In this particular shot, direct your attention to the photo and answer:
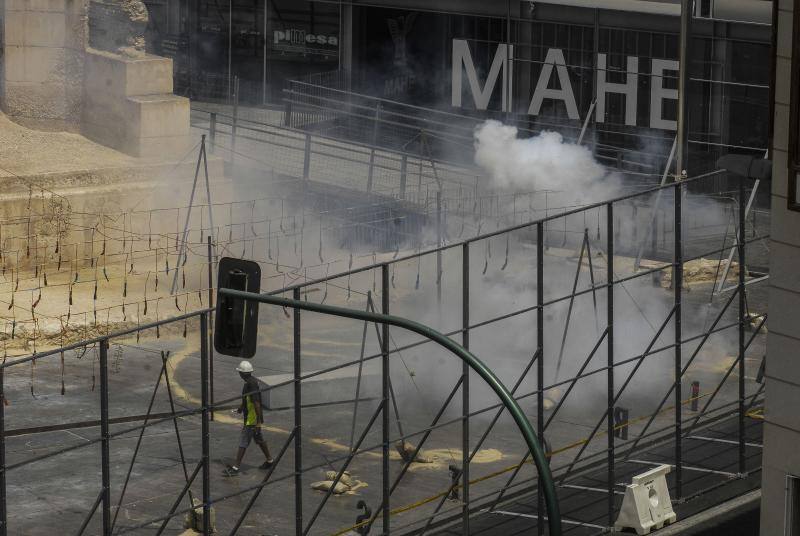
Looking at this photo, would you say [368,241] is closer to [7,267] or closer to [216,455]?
[7,267]

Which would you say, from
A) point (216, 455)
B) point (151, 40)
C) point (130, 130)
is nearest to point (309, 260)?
point (130, 130)

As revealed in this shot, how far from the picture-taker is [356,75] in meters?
43.8

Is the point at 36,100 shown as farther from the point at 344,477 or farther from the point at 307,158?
the point at 344,477

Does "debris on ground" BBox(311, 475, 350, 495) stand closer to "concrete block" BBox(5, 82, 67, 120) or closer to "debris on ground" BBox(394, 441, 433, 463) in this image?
"debris on ground" BBox(394, 441, 433, 463)

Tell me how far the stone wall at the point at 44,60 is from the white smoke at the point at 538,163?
8.78m

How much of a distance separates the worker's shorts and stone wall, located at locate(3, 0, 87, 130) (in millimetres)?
Answer: 14091

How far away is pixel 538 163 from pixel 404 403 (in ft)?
40.1

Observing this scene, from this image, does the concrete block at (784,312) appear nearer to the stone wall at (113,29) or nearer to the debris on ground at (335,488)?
the debris on ground at (335,488)

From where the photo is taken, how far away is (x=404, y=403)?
24.7 metres

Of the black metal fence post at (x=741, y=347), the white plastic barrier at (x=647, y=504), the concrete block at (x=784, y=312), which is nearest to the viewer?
the concrete block at (x=784, y=312)

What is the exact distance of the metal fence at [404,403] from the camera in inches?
789

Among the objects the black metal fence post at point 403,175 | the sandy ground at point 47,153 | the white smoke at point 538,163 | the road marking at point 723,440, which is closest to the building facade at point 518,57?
the white smoke at point 538,163

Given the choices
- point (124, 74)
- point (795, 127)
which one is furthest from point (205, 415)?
point (124, 74)

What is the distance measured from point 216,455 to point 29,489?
→ 2.58 m
